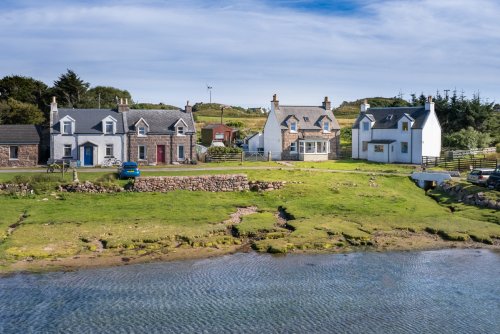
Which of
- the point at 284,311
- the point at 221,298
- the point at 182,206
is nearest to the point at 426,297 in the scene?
the point at 284,311

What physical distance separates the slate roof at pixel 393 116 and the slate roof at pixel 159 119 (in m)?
24.0

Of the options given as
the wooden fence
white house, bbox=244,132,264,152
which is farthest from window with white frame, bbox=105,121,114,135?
the wooden fence

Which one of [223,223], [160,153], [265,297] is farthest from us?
[160,153]

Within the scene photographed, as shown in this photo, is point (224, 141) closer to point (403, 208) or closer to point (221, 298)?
point (403, 208)

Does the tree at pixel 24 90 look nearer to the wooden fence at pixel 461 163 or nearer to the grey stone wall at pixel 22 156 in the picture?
the grey stone wall at pixel 22 156

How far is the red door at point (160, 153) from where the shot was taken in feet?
198

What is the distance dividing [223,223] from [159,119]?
28911 millimetres

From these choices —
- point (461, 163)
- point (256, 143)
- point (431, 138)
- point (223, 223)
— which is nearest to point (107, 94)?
point (256, 143)

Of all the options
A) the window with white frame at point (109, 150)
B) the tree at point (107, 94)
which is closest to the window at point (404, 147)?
the window with white frame at point (109, 150)

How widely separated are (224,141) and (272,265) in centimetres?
6010

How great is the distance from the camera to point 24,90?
319 ft

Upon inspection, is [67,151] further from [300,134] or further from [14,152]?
[300,134]

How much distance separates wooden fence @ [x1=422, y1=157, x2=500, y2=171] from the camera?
56.6 meters

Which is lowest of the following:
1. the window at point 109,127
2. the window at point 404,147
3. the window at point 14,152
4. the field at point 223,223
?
the field at point 223,223
